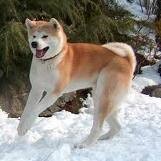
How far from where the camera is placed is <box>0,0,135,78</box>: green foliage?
26.1 feet

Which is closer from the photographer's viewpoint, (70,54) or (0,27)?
(70,54)

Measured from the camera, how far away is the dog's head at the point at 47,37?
5715 mm

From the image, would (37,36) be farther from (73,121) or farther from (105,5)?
(105,5)

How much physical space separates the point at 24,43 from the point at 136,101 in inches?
81.0

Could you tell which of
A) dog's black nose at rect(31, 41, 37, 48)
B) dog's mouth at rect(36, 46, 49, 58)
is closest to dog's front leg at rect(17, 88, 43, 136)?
dog's mouth at rect(36, 46, 49, 58)

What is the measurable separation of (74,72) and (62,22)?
9.53 feet

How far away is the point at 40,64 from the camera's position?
5828 mm

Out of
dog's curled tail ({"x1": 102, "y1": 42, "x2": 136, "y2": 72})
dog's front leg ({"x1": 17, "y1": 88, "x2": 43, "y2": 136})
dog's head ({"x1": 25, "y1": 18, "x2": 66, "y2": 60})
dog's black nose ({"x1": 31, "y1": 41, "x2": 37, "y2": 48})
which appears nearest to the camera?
dog's black nose ({"x1": 31, "y1": 41, "x2": 37, "y2": 48})

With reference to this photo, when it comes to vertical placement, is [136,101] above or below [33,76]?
below

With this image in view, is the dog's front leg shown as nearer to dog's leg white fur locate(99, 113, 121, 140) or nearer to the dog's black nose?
the dog's black nose

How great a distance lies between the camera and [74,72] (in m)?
6.04

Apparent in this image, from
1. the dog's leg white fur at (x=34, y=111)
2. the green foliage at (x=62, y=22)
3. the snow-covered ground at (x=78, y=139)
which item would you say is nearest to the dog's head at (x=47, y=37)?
the dog's leg white fur at (x=34, y=111)

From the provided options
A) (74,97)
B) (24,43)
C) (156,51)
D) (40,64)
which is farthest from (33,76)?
(156,51)

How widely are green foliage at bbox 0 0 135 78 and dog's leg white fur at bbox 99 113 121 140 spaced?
228 cm
